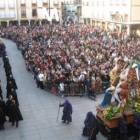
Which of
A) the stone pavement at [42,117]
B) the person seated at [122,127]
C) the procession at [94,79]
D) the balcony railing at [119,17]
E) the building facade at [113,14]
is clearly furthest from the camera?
the balcony railing at [119,17]

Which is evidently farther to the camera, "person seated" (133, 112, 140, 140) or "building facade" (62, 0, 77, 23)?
"building facade" (62, 0, 77, 23)

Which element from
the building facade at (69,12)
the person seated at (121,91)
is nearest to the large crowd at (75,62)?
the person seated at (121,91)

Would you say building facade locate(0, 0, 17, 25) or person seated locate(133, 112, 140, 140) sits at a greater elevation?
building facade locate(0, 0, 17, 25)

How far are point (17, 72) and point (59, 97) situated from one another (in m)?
7.12

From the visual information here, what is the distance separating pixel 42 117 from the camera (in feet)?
43.7

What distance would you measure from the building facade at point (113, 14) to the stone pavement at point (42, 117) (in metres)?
22.0

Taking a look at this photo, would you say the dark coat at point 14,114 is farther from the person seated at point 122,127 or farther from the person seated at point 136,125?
the person seated at point 136,125

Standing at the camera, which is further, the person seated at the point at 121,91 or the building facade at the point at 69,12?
the building facade at the point at 69,12

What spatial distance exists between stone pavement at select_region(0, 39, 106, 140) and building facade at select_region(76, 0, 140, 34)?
2199 cm

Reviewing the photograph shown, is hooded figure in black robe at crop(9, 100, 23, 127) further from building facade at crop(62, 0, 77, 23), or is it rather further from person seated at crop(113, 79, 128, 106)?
building facade at crop(62, 0, 77, 23)

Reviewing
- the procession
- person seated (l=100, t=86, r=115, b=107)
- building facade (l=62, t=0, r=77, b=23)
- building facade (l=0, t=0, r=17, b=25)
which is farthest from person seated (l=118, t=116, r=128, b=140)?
building facade (l=62, t=0, r=77, b=23)

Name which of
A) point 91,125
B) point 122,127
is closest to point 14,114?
point 91,125

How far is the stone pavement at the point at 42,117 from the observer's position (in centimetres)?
1152

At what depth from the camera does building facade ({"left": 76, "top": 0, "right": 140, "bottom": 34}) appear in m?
36.4
